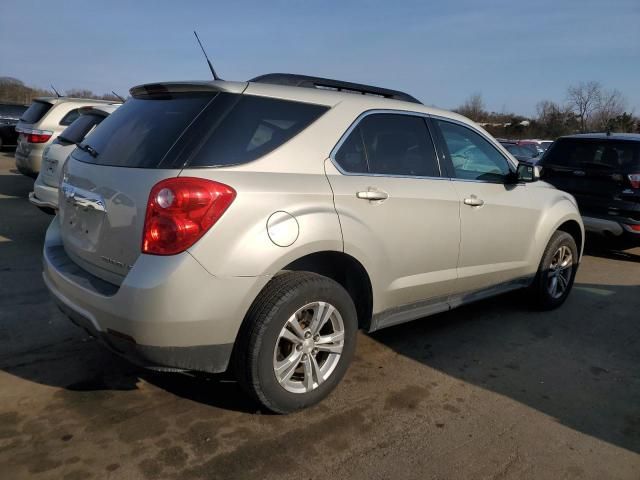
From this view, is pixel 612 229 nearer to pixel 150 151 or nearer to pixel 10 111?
pixel 150 151

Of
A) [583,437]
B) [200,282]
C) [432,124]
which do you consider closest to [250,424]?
[200,282]

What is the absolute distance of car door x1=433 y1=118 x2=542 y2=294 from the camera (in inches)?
156

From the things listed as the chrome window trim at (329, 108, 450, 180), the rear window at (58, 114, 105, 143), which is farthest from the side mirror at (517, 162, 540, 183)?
the rear window at (58, 114, 105, 143)

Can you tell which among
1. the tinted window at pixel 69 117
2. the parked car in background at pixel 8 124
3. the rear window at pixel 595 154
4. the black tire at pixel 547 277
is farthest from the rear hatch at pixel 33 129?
the parked car in background at pixel 8 124

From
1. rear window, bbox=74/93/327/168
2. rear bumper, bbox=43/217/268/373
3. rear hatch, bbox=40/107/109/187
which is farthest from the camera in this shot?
rear hatch, bbox=40/107/109/187

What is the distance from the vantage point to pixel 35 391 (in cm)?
316

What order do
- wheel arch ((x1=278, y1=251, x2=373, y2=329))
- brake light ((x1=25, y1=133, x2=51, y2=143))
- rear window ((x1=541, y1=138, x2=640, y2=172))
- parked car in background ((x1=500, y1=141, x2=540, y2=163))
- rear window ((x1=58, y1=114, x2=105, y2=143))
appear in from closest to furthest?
wheel arch ((x1=278, y1=251, x2=373, y2=329)) < rear window ((x1=58, y1=114, x2=105, y2=143)) < rear window ((x1=541, y1=138, x2=640, y2=172)) < brake light ((x1=25, y1=133, x2=51, y2=143)) < parked car in background ((x1=500, y1=141, x2=540, y2=163))

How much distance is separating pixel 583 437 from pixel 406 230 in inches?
59.6

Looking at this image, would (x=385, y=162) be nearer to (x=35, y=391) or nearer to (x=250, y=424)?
(x=250, y=424)

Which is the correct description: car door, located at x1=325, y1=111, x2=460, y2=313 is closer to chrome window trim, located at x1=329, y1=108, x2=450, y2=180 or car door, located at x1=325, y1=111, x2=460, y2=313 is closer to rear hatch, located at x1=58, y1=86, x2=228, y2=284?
chrome window trim, located at x1=329, y1=108, x2=450, y2=180

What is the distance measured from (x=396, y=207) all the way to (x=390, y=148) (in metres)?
0.43

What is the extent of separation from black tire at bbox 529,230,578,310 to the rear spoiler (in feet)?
10.5

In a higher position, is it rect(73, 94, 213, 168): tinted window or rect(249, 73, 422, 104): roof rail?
rect(249, 73, 422, 104): roof rail

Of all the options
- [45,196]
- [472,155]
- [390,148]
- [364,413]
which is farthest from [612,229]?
[45,196]
